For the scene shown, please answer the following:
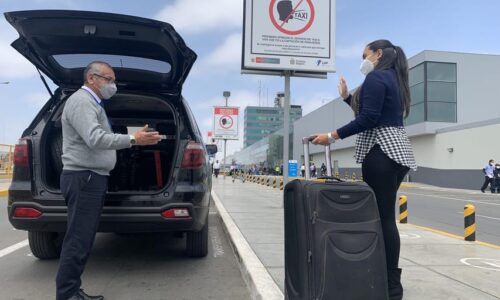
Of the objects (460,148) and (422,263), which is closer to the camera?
(422,263)

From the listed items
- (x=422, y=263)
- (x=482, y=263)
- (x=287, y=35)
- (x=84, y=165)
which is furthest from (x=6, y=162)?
(x=482, y=263)

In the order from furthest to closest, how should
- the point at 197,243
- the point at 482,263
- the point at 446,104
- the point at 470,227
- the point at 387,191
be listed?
the point at 446,104, the point at 470,227, the point at 197,243, the point at 482,263, the point at 387,191

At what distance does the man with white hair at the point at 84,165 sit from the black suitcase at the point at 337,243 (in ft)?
4.56

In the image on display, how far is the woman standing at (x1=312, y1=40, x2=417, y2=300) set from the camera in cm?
316

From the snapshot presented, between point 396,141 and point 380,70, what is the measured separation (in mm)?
547

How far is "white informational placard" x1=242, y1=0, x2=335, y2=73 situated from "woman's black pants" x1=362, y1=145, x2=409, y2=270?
7650 mm

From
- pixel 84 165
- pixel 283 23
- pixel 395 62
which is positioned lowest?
pixel 84 165

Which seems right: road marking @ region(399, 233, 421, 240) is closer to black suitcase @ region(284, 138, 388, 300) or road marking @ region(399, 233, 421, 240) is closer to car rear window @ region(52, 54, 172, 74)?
black suitcase @ region(284, 138, 388, 300)

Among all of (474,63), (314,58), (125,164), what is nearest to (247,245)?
(125,164)

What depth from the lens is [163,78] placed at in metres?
4.83

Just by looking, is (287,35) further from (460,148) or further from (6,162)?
(460,148)

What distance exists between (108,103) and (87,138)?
6.74ft

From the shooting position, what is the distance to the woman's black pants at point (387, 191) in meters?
3.16

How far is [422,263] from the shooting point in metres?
4.72
